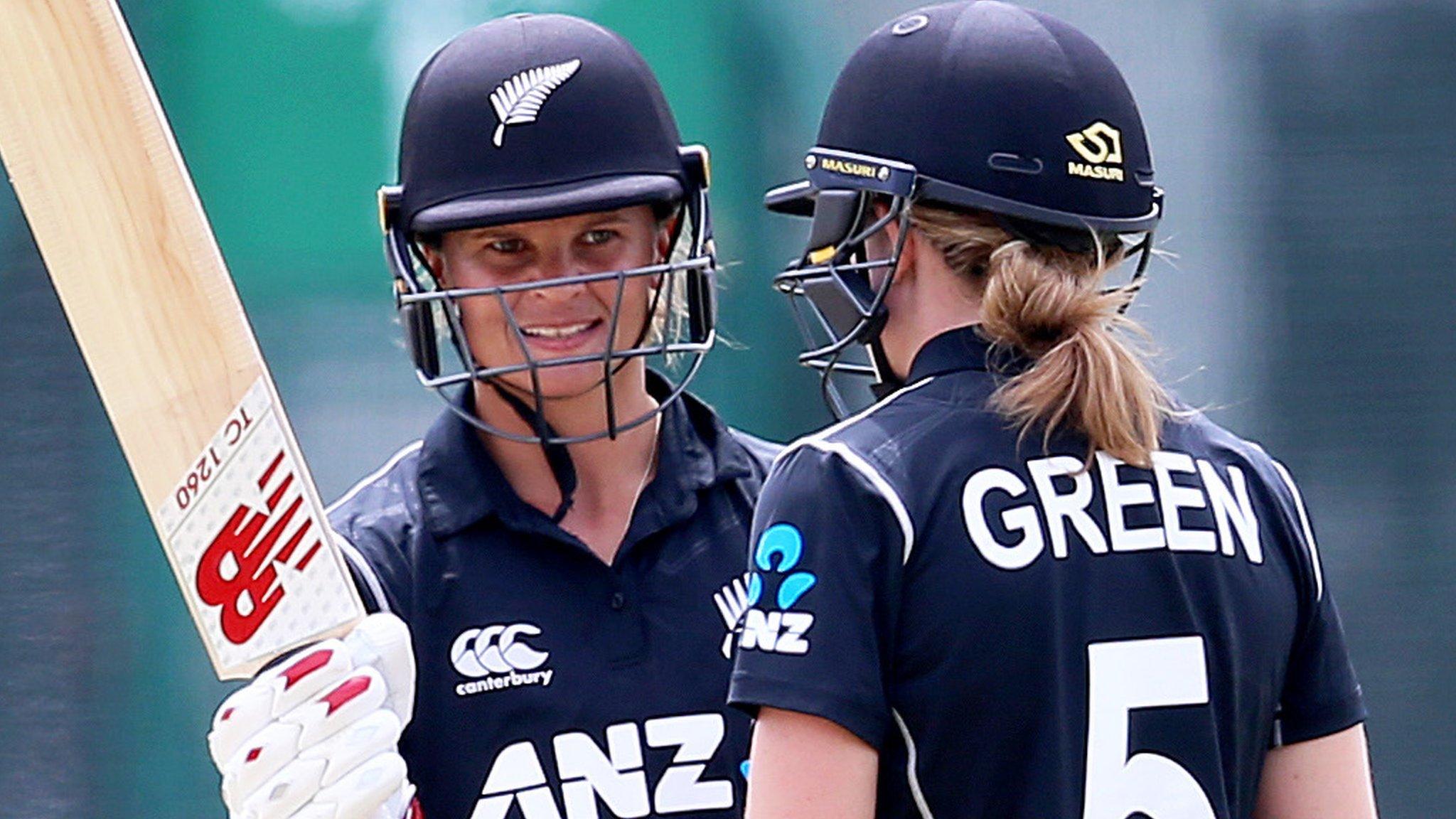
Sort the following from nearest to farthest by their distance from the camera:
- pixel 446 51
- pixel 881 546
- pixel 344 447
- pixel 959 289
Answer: pixel 881 546
pixel 959 289
pixel 446 51
pixel 344 447

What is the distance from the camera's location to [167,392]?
1490mm

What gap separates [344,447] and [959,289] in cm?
A: 137

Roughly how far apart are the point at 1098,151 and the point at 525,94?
59cm

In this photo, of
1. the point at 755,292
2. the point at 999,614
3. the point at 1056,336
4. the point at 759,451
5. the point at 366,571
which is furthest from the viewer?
the point at 755,292

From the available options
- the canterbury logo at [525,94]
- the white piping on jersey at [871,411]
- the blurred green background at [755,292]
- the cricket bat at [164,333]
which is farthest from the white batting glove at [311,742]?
the blurred green background at [755,292]

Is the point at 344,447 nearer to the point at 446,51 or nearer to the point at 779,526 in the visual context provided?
the point at 446,51

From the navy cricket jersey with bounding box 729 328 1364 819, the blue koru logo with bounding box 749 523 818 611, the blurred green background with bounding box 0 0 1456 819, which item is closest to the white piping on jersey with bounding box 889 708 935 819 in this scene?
the navy cricket jersey with bounding box 729 328 1364 819

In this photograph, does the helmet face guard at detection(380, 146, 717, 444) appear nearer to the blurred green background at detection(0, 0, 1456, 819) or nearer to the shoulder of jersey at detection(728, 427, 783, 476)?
the shoulder of jersey at detection(728, 427, 783, 476)

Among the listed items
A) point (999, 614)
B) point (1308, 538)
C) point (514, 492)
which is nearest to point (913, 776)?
point (999, 614)

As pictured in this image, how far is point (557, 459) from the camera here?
77.3 inches

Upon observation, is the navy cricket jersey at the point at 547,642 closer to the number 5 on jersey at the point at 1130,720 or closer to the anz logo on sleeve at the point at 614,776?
the anz logo on sleeve at the point at 614,776

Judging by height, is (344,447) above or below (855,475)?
below

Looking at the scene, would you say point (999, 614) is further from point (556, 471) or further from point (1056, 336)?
Result: point (556, 471)

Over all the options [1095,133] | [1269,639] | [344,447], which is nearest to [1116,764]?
[1269,639]
